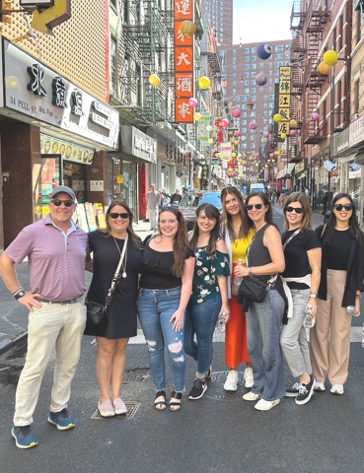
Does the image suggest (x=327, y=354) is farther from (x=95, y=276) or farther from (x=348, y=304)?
(x=95, y=276)

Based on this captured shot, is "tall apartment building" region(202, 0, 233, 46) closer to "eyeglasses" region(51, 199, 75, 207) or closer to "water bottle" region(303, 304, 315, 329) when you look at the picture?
"water bottle" region(303, 304, 315, 329)

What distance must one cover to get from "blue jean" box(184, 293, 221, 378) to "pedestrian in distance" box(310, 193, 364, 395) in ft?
3.26

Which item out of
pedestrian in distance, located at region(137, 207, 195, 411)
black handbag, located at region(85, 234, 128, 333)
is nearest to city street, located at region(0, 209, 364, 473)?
pedestrian in distance, located at region(137, 207, 195, 411)

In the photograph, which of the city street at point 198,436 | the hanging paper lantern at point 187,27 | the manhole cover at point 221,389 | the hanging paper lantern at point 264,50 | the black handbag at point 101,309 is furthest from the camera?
the hanging paper lantern at point 264,50

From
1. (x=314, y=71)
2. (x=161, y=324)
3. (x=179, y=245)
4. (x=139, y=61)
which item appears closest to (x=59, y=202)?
(x=179, y=245)

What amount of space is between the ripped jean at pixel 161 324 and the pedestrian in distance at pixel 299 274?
0.93m

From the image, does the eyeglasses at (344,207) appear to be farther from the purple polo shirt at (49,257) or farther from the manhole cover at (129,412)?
the manhole cover at (129,412)

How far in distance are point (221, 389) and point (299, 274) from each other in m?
1.36

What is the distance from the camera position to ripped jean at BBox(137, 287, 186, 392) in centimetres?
370

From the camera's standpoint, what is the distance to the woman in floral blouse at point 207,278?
155 inches

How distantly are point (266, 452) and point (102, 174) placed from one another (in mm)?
14943

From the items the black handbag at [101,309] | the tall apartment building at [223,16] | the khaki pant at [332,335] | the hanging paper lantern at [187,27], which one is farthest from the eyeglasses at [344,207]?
the tall apartment building at [223,16]

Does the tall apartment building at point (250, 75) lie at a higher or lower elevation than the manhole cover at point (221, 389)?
higher

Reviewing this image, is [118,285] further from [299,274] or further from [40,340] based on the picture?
[299,274]
